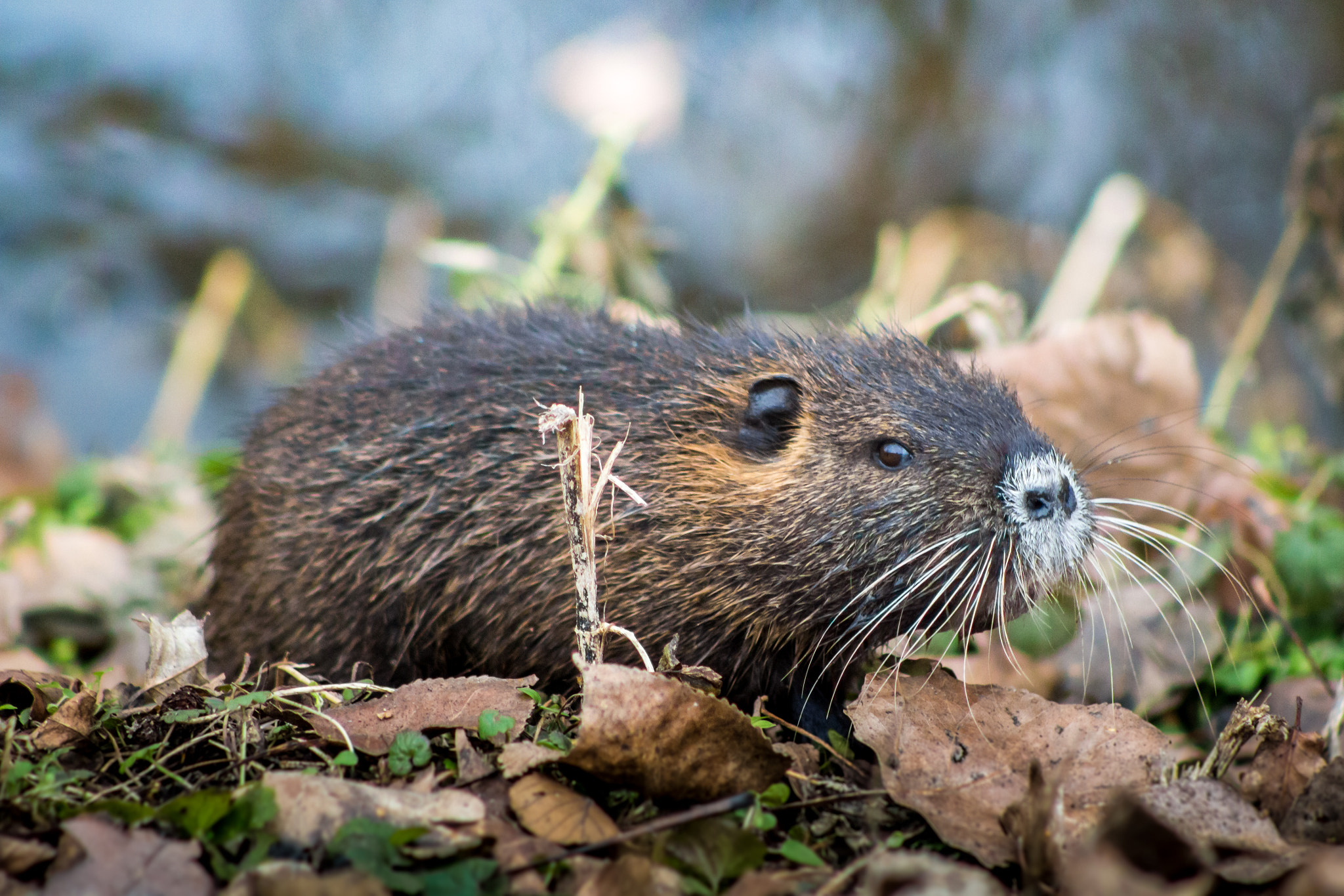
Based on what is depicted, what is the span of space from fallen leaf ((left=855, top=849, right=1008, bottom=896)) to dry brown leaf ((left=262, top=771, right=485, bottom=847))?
85 cm

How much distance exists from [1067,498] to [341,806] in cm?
237

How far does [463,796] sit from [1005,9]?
36.9 ft

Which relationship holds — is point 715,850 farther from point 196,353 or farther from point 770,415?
point 196,353

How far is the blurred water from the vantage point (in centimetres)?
1131

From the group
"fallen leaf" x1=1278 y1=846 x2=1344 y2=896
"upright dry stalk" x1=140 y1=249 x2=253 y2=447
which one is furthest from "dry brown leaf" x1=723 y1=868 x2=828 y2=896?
"upright dry stalk" x1=140 y1=249 x2=253 y2=447

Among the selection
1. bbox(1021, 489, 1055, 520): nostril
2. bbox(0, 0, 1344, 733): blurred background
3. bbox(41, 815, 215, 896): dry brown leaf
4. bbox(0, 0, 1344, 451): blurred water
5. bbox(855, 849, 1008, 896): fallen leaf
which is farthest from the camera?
bbox(0, 0, 1344, 451): blurred water

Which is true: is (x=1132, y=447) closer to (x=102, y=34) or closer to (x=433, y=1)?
(x=433, y=1)

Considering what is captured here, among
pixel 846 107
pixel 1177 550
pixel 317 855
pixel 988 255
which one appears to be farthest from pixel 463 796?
pixel 846 107

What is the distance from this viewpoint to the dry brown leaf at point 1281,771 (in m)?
2.58

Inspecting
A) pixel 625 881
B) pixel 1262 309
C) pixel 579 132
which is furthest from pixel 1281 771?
pixel 579 132

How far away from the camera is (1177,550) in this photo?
5379 mm

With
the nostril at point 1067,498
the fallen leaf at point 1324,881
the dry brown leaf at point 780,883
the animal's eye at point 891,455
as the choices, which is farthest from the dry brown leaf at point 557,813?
the nostril at point 1067,498

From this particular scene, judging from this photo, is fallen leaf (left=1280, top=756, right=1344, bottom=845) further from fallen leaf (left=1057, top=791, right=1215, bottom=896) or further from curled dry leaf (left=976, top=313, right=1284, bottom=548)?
curled dry leaf (left=976, top=313, right=1284, bottom=548)

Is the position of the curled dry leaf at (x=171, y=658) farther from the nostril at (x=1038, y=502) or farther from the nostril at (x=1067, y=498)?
the nostril at (x=1067, y=498)
